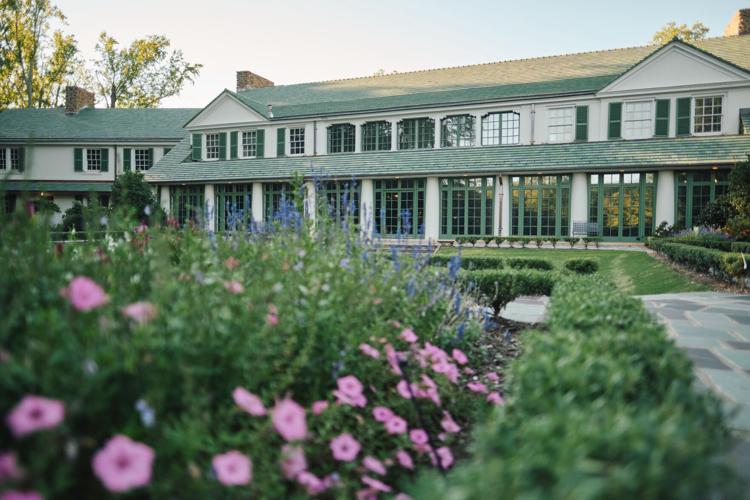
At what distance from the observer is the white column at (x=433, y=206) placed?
840 inches

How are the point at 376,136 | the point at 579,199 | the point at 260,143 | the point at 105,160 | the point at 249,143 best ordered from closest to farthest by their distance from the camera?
the point at 579,199 → the point at 376,136 → the point at 260,143 → the point at 249,143 → the point at 105,160

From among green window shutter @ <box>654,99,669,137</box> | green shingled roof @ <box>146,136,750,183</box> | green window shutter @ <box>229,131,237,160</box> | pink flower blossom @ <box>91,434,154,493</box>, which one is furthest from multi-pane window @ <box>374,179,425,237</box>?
pink flower blossom @ <box>91,434,154,493</box>

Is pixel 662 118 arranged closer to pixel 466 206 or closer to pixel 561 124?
pixel 561 124

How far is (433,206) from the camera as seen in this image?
70.3ft

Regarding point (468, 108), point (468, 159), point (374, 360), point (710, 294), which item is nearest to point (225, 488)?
point (374, 360)

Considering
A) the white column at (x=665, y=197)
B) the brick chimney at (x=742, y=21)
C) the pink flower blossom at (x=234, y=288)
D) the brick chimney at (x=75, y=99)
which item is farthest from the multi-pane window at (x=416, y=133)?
the brick chimney at (x=75, y=99)

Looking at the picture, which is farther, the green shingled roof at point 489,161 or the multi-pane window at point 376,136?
the multi-pane window at point 376,136

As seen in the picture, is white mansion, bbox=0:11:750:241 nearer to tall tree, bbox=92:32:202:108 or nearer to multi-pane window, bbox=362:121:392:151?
multi-pane window, bbox=362:121:392:151

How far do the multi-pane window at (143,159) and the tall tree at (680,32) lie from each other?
3302cm

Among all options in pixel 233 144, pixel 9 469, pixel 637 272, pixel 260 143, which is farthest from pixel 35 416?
pixel 233 144

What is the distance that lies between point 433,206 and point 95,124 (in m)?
22.8

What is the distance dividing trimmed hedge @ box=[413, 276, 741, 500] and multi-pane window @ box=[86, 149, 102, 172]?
34198mm

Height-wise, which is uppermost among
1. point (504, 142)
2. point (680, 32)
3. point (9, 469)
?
point (680, 32)

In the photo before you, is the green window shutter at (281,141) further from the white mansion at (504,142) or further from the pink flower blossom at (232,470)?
the pink flower blossom at (232,470)
